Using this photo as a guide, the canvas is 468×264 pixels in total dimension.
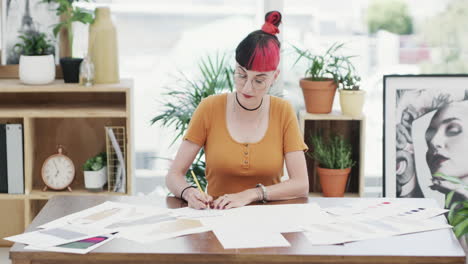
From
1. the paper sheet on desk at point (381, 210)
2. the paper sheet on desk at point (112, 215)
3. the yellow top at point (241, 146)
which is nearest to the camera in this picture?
the paper sheet on desk at point (112, 215)

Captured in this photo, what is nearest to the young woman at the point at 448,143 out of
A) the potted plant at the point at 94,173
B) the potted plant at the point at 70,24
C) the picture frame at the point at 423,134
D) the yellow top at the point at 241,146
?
the picture frame at the point at 423,134

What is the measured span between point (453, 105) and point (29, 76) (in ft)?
7.10

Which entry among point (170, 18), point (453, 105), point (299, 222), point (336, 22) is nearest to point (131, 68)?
point (170, 18)

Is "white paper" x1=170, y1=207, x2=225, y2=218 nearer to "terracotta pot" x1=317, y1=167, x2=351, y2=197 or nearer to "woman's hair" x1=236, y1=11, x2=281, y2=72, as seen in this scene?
"woman's hair" x1=236, y1=11, x2=281, y2=72

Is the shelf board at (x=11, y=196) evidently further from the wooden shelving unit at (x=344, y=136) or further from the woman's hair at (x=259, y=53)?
the woman's hair at (x=259, y=53)

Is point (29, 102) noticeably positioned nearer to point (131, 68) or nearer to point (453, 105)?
point (131, 68)

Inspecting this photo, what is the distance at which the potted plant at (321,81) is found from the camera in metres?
3.74

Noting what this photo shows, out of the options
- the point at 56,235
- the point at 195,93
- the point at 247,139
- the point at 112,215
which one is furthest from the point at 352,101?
the point at 56,235

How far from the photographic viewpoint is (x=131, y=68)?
13.3 feet

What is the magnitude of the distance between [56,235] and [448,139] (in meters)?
2.33

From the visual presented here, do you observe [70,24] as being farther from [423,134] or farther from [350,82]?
[423,134]

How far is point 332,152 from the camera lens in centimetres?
381

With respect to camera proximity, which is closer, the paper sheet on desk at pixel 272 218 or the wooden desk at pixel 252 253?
the wooden desk at pixel 252 253

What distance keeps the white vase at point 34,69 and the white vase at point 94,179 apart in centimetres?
51
